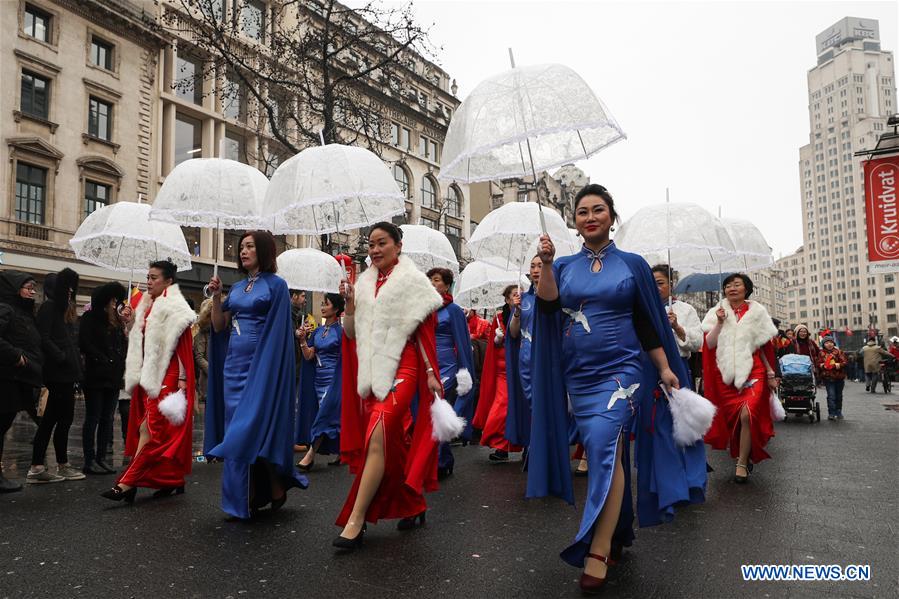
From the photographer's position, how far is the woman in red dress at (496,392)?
8578 mm

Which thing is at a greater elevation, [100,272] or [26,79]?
[26,79]

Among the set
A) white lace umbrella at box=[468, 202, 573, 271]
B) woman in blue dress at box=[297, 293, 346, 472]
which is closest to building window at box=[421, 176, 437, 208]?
white lace umbrella at box=[468, 202, 573, 271]

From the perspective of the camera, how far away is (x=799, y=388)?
14.0m

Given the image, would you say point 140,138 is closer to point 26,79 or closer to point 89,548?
point 26,79

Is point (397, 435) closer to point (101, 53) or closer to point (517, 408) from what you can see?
point (517, 408)

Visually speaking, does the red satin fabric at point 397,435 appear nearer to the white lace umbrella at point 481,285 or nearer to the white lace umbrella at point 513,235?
the white lace umbrella at point 513,235

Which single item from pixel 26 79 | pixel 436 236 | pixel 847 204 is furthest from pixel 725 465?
pixel 847 204

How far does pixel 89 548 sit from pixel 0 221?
2283 centimetres

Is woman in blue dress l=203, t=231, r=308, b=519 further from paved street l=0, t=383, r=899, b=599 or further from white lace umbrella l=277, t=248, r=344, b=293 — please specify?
white lace umbrella l=277, t=248, r=344, b=293

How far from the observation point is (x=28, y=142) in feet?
80.8

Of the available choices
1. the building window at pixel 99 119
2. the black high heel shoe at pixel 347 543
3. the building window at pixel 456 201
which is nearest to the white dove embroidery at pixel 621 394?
the black high heel shoe at pixel 347 543

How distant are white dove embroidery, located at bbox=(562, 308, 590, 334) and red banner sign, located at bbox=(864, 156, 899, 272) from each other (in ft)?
52.5

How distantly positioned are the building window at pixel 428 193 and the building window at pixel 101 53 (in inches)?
883

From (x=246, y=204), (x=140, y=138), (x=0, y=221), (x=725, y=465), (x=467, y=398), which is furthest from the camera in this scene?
(x=140, y=138)
